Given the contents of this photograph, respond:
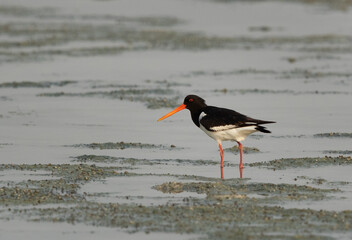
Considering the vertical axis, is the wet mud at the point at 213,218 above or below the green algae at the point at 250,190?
above

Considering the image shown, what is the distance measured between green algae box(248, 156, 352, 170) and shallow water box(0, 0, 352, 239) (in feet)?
0.27

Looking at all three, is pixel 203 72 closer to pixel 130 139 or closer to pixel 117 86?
pixel 117 86

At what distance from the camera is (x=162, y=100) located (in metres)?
16.5

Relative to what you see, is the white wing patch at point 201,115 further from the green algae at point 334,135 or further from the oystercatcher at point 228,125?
the green algae at point 334,135

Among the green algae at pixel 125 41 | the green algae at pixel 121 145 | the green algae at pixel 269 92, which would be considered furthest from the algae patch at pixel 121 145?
the green algae at pixel 125 41

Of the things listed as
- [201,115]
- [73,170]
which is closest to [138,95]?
[201,115]

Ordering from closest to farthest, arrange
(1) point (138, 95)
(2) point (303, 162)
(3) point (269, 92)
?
(2) point (303, 162) → (1) point (138, 95) → (3) point (269, 92)

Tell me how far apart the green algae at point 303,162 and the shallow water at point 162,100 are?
84mm

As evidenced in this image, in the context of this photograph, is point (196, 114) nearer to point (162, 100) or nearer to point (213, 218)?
point (162, 100)

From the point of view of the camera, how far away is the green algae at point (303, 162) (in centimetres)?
1120

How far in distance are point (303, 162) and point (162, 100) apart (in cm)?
558

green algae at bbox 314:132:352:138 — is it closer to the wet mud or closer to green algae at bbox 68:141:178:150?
green algae at bbox 68:141:178:150

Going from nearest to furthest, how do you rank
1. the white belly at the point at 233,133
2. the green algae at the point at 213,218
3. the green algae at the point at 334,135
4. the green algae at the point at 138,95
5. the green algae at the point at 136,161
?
the green algae at the point at 213,218
the green algae at the point at 136,161
the white belly at the point at 233,133
the green algae at the point at 334,135
the green algae at the point at 138,95

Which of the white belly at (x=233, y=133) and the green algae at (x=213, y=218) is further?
the white belly at (x=233, y=133)
